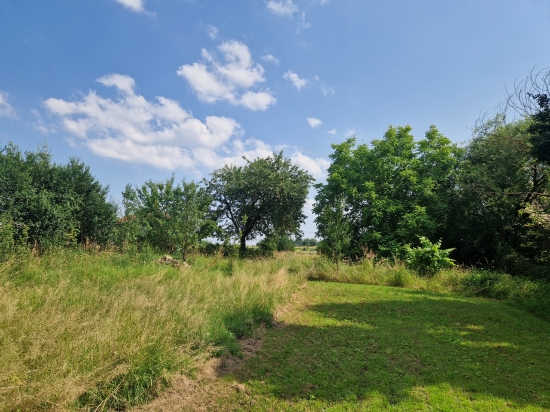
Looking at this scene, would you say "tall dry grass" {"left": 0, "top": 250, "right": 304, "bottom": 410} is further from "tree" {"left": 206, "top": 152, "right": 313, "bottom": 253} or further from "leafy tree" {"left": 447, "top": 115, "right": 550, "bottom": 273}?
"tree" {"left": 206, "top": 152, "right": 313, "bottom": 253}

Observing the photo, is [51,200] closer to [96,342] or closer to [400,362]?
[96,342]

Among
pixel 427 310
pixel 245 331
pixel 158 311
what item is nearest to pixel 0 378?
pixel 158 311

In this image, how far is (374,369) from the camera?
408 cm

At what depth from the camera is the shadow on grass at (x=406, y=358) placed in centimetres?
348

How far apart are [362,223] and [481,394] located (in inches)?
667

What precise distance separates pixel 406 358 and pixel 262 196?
21.3 metres

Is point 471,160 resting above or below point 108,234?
above

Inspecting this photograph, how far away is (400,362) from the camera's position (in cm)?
432

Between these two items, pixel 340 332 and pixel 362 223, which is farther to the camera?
pixel 362 223

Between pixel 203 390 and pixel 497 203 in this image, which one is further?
pixel 497 203

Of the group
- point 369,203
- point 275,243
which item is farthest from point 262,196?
point 369,203

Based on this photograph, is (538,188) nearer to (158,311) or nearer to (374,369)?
(374,369)

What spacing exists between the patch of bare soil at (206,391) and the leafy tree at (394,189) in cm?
1299

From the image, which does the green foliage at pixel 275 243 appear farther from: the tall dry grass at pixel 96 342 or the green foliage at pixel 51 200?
the tall dry grass at pixel 96 342
